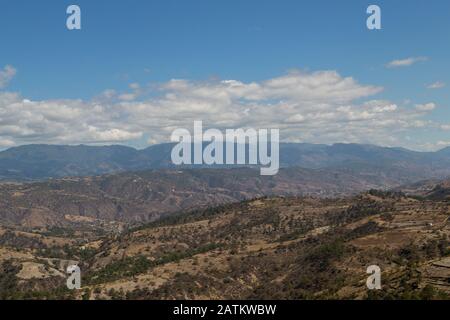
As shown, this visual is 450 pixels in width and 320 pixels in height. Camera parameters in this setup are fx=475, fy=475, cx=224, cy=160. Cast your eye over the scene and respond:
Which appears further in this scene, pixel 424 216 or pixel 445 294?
pixel 424 216
